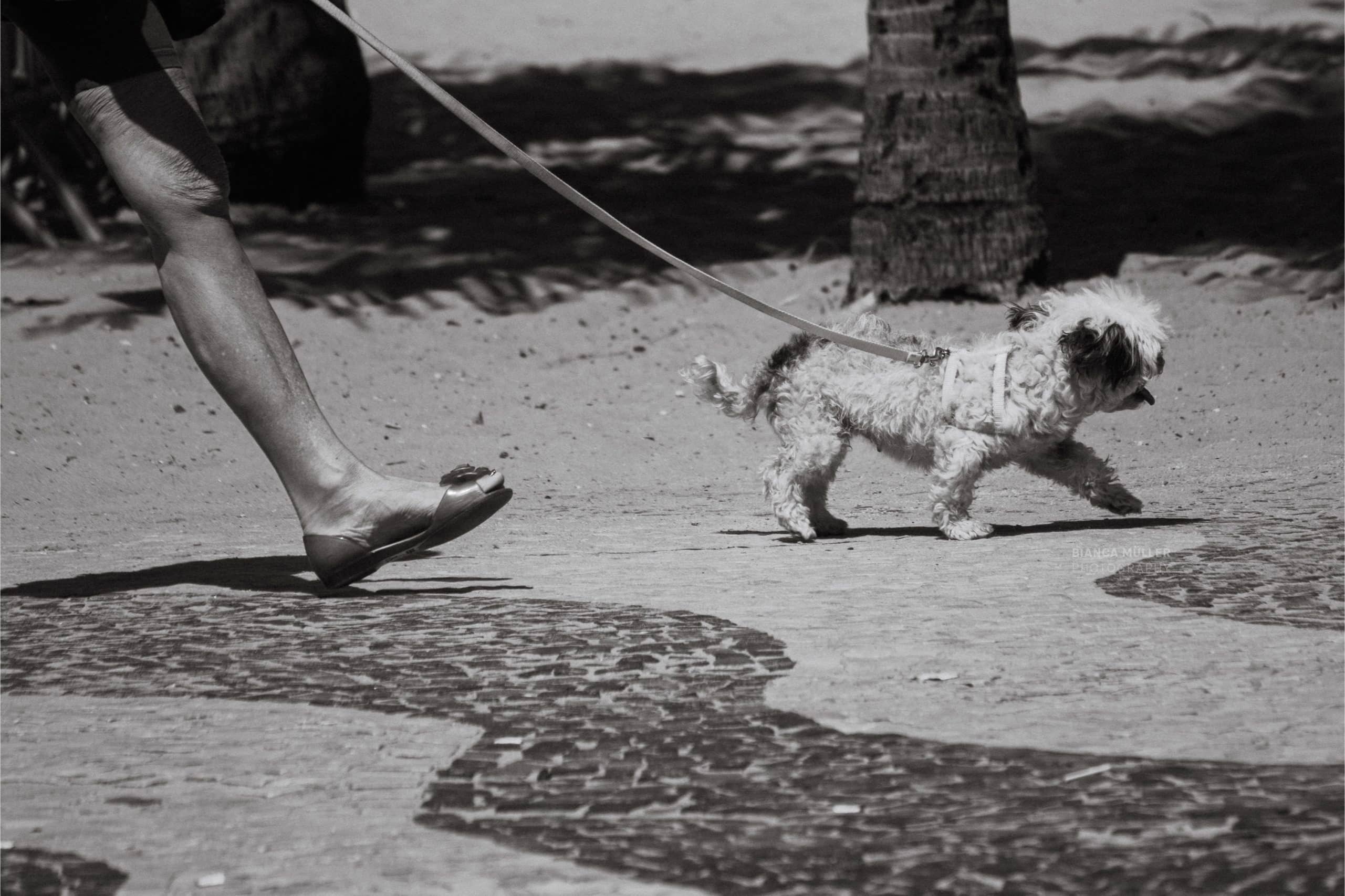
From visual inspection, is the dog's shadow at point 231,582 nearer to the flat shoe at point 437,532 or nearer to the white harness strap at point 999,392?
the flat shoe at point 437,532

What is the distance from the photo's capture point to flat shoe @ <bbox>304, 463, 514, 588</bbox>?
4922 millimetres

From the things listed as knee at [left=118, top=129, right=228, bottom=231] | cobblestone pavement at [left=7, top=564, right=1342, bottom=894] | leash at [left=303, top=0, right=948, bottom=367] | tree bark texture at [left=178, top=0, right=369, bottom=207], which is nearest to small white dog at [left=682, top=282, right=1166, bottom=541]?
leash at [left=303, top=0, right=948, bottom=367]

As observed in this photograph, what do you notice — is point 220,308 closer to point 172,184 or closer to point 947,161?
point 172,184

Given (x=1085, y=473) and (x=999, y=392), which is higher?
(x=999, y=392)

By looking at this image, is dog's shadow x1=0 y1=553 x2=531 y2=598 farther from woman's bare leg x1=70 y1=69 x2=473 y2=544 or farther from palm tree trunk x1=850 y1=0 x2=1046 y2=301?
palm tree trunk x1=850 y1=0 x2=1046 y2=301

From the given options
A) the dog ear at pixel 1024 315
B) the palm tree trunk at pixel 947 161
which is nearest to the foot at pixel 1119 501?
the dog ear at pixel 1024 315

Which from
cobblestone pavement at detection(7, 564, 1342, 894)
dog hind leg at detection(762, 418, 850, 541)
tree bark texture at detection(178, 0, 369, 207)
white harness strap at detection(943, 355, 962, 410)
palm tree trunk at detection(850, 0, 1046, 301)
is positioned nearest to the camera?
cobblestone pavement at detection(7, 564, 1342, 894)

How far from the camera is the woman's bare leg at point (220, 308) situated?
4.96 meters

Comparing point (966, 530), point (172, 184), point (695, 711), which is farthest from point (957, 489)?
point (172, 184)

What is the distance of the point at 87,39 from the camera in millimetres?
4973

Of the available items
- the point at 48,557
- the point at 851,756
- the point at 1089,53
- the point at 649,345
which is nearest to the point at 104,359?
the point at 649,345

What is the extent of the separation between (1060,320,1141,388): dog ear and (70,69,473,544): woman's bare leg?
94.8 inches

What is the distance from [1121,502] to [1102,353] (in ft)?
1.89

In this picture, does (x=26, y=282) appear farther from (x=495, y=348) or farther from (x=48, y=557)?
(x=48, y=557)
